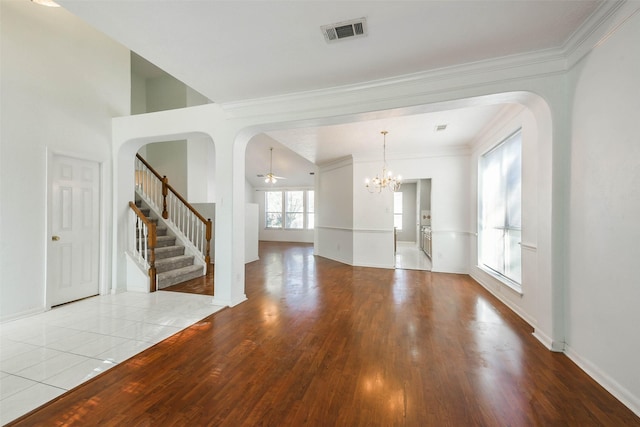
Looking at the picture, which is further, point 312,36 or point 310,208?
point 310,208

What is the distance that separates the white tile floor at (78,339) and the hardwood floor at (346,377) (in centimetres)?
18

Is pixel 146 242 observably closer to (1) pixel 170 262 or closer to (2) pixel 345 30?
(1) pixel 170 262

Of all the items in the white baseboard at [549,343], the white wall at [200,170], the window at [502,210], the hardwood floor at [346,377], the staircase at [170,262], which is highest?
the white wall at [200,170]

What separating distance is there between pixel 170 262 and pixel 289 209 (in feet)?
26.3

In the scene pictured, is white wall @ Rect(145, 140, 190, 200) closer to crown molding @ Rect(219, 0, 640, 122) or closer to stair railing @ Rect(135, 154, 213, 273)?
stair railing @ Rect(135, 154, 213, 273)

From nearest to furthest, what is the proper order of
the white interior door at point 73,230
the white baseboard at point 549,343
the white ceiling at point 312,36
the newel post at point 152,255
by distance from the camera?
the white ceiling at point 312,36 < the white baseboard at point 549,343 < the white interior door at point 73,230 < the newel post at point 152,255

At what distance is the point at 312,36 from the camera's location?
7.38 ft

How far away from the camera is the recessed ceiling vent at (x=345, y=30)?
6.85 ft

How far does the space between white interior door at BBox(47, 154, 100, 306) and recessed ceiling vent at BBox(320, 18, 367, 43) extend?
402cm

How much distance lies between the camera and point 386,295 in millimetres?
4285

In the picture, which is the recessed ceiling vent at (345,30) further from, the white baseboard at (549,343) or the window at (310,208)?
the window at (310,208)

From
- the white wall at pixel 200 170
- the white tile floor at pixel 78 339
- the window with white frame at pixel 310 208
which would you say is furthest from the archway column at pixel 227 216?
the window with white frame at pixel 310 208

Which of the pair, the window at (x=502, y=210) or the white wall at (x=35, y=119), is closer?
the white wall at (x=35, y=119)

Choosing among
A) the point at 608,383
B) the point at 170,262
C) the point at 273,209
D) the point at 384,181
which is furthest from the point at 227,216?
the point at 273,209
